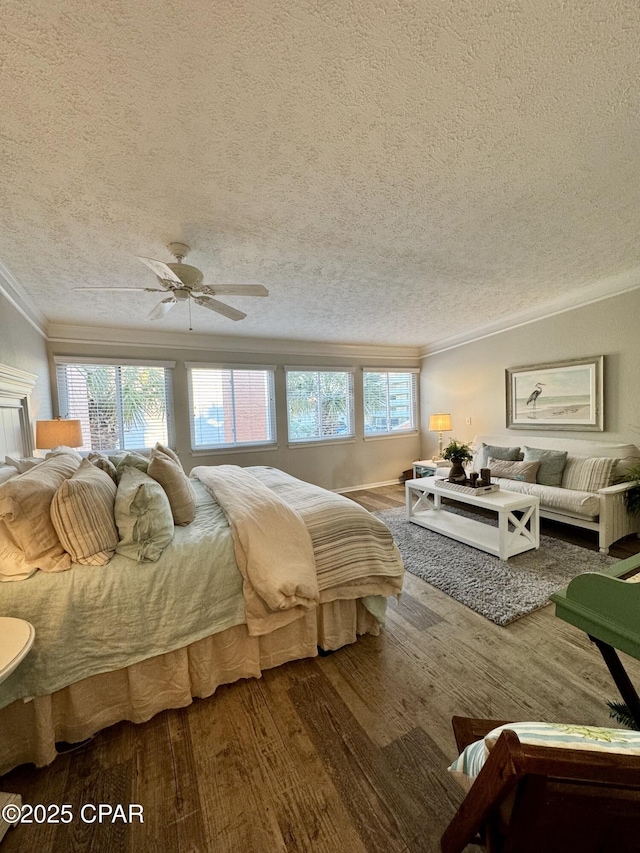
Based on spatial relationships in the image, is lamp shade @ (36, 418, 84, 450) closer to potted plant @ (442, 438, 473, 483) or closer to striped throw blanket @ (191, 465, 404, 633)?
striped throw blanket @ (191, 465, 404, 633)

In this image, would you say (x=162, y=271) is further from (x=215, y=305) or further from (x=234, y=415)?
(x=234, y=415)

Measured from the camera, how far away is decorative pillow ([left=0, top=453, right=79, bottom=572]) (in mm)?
1342

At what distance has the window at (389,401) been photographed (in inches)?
232

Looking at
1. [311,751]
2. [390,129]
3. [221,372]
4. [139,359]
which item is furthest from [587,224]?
[139,359]

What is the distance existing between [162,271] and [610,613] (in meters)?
2.44

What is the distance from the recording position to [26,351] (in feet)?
9.78

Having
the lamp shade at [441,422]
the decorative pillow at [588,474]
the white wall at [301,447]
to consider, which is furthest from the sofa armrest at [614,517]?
the white wall at [301,447]

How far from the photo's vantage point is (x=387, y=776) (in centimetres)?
128

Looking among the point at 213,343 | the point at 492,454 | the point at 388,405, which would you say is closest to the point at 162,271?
the point at 213,343

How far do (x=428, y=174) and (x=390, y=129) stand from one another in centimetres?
40

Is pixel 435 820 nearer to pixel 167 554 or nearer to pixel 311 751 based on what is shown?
pixel 311 751

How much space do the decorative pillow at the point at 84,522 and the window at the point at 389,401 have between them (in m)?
4.65

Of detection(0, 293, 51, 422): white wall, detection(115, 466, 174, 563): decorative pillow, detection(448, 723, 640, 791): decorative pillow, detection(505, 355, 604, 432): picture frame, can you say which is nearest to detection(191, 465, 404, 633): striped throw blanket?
detection(115, 466, 174, 563): decorative pillow

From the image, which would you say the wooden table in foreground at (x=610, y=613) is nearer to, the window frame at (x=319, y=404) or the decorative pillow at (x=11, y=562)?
the decorative pillow at (x=11, y=562)
